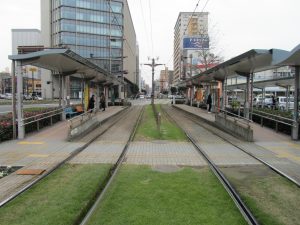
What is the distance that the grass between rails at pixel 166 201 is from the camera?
18.5 feet

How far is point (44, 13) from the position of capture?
97000 mm

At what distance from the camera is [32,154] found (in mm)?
11555

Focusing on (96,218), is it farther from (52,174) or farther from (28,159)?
(28,159)

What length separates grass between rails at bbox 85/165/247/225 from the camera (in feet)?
18.5

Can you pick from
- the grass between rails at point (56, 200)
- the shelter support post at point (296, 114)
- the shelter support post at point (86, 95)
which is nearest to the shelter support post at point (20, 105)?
the grass between rails at point (56, 200)

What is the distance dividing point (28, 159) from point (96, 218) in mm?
5692

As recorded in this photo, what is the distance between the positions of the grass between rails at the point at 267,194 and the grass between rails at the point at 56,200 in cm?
282

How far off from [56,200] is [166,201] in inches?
74.9

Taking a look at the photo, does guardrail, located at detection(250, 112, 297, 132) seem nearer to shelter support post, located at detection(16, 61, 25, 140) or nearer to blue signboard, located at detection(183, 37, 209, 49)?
shelter support post, located at detection(16, 61, 25, 140)

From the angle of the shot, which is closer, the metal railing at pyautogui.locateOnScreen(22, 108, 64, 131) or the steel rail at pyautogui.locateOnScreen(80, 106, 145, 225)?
the steel rail at pyautogui.locateOnScreen(80, 106, 145, 225)

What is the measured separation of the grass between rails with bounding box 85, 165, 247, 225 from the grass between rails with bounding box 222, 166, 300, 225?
381mm

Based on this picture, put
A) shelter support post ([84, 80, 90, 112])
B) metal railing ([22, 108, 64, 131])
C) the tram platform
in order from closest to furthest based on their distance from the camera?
the tram platform → metal railing ([22, 108, 64, 131]) → shelter support post ([84, 80, 90, 112])

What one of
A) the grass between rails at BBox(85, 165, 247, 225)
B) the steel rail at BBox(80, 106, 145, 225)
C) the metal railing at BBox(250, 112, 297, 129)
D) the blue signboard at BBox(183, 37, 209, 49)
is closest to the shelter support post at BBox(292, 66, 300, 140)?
the metal railing at BBox(250, 112, 297, 129)

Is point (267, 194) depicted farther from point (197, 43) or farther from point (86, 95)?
point (197, 43)
